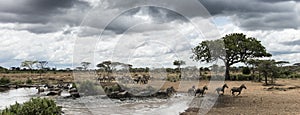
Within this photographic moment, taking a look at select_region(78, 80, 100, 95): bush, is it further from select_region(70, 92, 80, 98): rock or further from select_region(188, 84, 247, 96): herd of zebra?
select_region(188, 84, 247, 96): herd of zebra

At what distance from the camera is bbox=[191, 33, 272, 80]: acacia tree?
1938 inches

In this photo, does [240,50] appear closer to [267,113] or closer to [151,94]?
[151,94]

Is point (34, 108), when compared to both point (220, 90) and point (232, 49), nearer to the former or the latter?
point (220, 90)

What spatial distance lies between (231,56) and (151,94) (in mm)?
22325

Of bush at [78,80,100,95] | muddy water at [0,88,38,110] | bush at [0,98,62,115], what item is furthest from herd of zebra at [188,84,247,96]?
bush at [0,98,62,115]

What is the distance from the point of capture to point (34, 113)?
11992mm

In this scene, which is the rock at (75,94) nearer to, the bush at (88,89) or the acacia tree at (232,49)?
the bush at (88,89)

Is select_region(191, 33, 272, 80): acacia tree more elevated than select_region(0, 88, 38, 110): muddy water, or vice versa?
select_region(191, 33, 272, 80): acacia tree

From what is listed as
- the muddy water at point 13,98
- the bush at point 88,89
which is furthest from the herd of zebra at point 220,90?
the muddy water at point 13,98

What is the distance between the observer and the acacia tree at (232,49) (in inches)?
1938

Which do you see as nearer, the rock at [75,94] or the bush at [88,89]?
the rock at [75,94]

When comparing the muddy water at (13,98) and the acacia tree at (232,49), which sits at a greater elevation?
the acacia tree at (232,49)

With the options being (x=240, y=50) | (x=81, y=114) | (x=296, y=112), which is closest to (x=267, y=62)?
(x=240, y=50)

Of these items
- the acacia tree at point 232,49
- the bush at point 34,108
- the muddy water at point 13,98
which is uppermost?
the acacia tree at point 232,49
